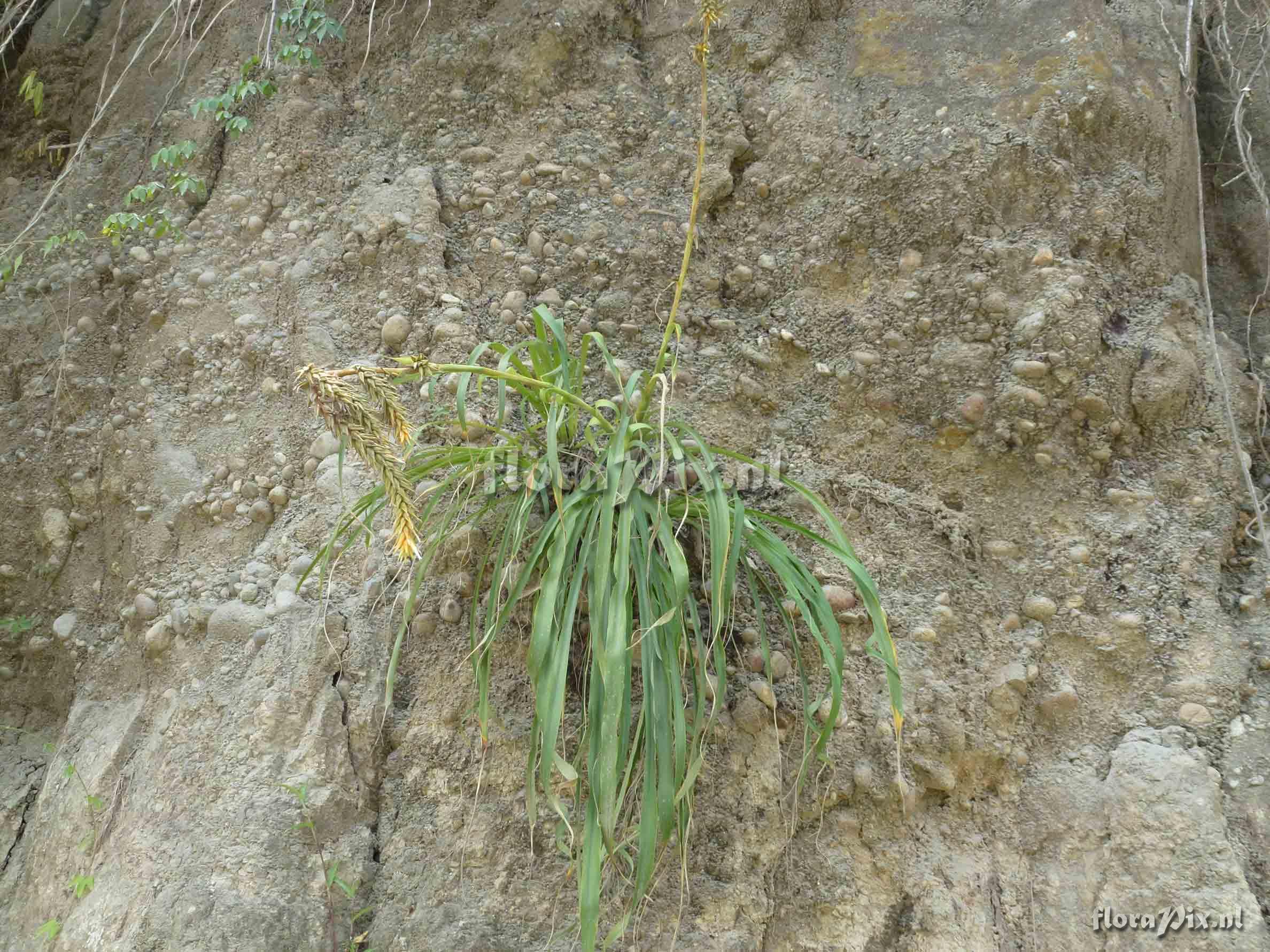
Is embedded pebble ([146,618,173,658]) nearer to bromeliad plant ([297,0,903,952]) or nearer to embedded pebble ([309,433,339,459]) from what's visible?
bromeliad plant ([297,0,903,952])

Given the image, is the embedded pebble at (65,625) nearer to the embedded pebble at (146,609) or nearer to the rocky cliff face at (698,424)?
the rocky cliff face at (698,424)

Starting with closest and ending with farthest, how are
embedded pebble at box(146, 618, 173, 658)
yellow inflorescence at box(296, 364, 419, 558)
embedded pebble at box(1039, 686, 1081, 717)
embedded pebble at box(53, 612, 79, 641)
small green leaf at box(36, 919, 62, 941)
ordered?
1. yellow inflorescence at box(296, 364, 419, 558)
2. small green leaf at box(36, 919, 62, 941)
3. embedded pebble at box(1039, 686, 1081, 717)
4. embedded pebble at box(146, 618, 173, 658)
5. embedded pebble at box(53, 612, 79, 641)

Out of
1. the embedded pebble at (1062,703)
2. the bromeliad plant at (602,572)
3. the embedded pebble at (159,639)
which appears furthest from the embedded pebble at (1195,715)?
the embedded pebble at (159,639)

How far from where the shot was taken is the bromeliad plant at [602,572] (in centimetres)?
140

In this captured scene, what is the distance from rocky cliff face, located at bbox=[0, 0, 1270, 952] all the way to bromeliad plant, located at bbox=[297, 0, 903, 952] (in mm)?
163

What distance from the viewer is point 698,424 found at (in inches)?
84.5

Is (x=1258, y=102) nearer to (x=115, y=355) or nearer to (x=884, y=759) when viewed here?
(x=884, y=759)

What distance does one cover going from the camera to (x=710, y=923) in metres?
1.66

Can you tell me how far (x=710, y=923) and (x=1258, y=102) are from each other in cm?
238

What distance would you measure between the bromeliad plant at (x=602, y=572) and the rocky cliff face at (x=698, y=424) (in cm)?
16

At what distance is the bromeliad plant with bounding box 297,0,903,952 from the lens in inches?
55.2

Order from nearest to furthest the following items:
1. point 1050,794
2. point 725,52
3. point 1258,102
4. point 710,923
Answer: point 710,923, point 1050,794, point 1258,102, point 725,52

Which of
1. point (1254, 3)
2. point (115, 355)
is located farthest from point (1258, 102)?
point (115, 355)

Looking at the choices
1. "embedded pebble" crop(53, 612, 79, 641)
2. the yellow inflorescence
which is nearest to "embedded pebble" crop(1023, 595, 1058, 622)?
the yellow inflorescence
